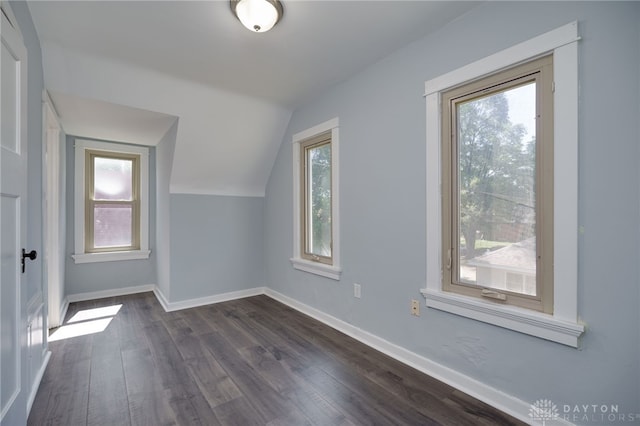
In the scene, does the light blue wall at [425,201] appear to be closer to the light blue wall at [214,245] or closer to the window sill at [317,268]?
the window sill at [317,268]

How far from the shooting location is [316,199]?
3.35m

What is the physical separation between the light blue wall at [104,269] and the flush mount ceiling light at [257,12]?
334 centimetres

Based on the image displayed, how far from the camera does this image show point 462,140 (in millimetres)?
Result: 1980

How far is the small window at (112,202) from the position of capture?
408 cm

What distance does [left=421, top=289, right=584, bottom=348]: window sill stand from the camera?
1480 mm

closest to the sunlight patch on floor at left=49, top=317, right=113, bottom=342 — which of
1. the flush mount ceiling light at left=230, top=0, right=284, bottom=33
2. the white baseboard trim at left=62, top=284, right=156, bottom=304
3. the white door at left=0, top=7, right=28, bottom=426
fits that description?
the white baseboard trim at left=62, top=284, right=156, bottom=304

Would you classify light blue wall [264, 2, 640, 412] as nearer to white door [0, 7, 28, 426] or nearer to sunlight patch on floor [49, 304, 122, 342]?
white door [0, 7, 28, 426]

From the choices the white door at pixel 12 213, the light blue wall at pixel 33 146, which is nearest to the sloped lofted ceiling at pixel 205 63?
the light blue wall at pixel 33 146

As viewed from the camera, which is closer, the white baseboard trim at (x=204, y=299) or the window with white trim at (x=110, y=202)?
the white baseboard trim at (x=204, y=299)

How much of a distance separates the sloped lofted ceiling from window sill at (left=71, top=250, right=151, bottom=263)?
1.50 meters

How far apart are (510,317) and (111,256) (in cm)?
473

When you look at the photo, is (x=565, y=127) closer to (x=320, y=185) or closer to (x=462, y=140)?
(x=462, y=140)

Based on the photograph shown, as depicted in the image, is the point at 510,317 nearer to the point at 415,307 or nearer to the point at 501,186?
the point at 415,307

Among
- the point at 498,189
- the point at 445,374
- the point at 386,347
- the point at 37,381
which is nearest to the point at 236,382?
the point at 386,347
